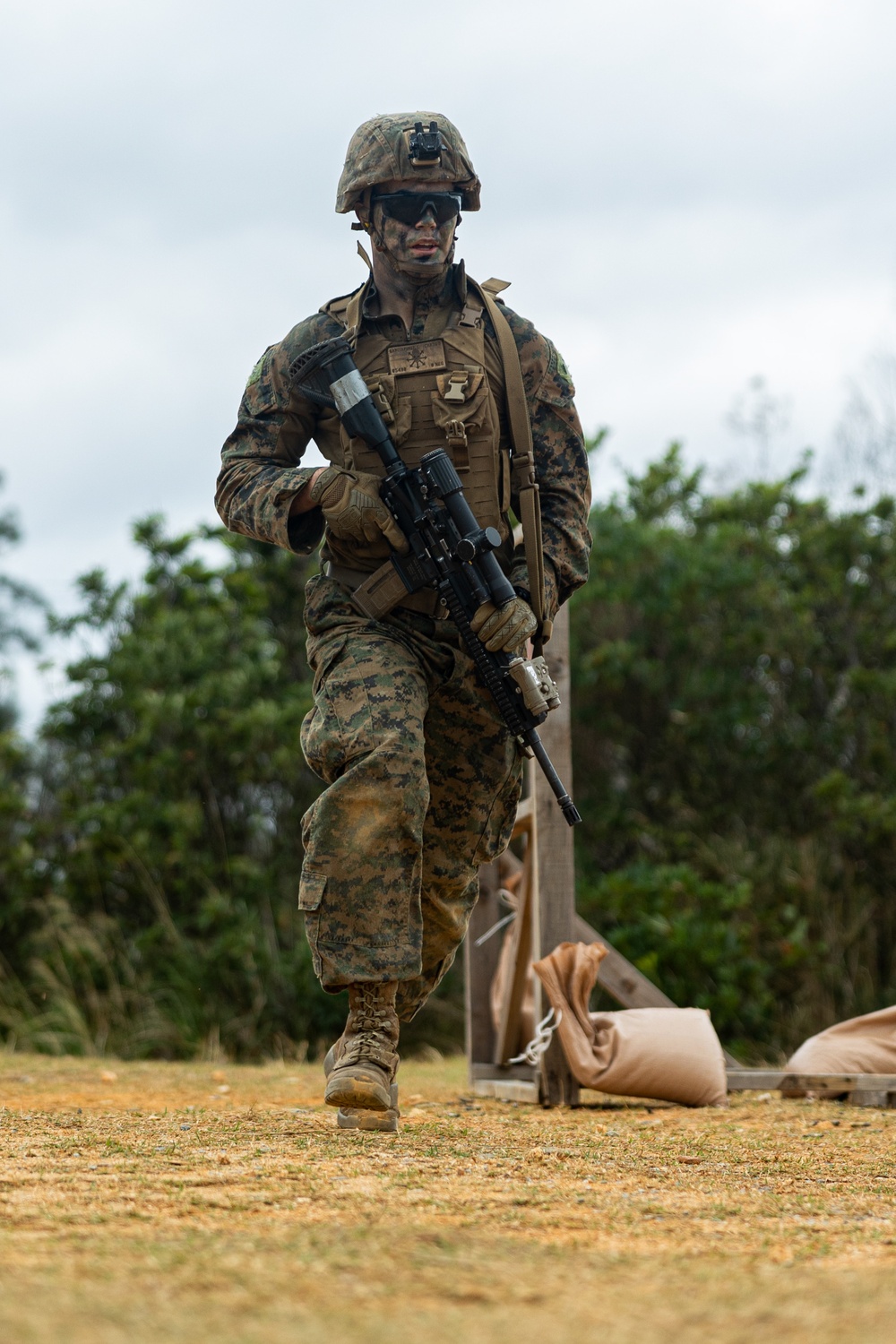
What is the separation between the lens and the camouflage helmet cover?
370 cm

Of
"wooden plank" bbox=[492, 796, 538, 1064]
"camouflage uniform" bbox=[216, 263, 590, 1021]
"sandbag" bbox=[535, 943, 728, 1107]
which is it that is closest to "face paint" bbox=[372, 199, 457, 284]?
"camouflage uniform" bbox=[216, 263, 590, 1021]

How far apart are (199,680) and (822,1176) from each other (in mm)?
5877

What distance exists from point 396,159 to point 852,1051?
2.99m

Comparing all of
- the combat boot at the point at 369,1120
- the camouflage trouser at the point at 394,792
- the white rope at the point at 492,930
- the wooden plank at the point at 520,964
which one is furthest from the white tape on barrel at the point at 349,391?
the white rope at the point at 492,930

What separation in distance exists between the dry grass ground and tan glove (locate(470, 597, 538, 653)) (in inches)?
45.0

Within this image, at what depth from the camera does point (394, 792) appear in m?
3.32

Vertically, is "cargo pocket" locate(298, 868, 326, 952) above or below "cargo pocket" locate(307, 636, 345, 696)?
below

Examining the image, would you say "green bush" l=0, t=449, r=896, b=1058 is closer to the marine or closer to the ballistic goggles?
the marine

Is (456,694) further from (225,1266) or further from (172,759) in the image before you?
(172,759)

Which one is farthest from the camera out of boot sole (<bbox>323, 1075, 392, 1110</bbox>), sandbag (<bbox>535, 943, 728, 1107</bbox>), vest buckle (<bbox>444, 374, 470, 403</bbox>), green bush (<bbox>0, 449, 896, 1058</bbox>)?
green bush (<bbox>0, 449, 896, 1058</bbox>)

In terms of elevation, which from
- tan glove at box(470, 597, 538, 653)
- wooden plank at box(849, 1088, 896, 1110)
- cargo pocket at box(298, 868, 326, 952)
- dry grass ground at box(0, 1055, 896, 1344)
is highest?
tan glove at box(470, 597, 538, 653)

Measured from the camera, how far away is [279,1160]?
8.42 ft

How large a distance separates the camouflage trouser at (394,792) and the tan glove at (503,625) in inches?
6.7

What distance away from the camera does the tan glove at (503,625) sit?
3.56 metres
